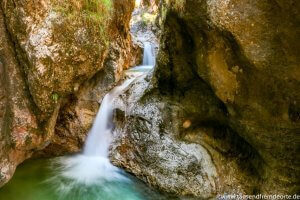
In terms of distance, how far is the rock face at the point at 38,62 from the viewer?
13.8ft

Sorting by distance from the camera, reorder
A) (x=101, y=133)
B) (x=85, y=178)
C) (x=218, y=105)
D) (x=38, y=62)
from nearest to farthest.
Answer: (x=38, y=62), (x=218, y=105), (x=85, y=178), (x=101, y=133)

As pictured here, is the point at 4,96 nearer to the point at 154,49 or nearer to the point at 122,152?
the point at 122,152

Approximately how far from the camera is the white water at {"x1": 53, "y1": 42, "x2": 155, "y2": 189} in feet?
17.9

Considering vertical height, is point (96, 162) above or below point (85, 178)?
above

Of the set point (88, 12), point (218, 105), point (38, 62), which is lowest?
point (218, 105)

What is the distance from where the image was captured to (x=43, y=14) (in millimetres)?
4371

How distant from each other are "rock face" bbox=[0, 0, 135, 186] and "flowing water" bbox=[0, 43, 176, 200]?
24.5 inches

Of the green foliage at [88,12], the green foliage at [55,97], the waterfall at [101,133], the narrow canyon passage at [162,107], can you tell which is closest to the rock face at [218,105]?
the narrow canyon passage at [162,107]

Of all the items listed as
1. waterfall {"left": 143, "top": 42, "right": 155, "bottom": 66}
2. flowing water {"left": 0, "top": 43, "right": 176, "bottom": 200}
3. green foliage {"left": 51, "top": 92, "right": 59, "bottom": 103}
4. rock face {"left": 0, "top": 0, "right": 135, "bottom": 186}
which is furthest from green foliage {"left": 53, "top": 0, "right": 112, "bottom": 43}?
waterfall {"left": 143, "top": 42, "right": 155, "bottom": 66}

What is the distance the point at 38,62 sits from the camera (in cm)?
434

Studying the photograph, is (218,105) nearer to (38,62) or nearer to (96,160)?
(96,160)

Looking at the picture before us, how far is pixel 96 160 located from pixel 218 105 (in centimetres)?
288

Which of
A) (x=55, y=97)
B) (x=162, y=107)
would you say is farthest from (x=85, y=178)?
(x=162, y=107)

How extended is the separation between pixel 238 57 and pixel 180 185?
96.8 inches
